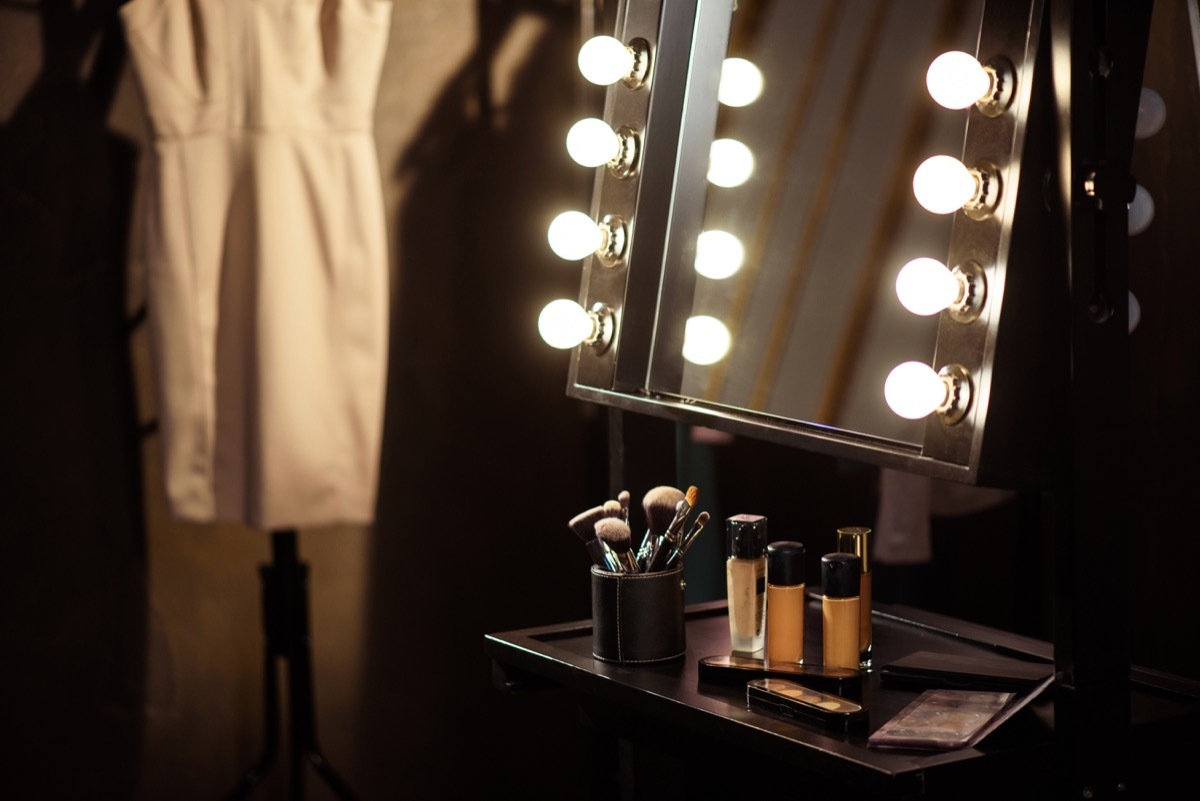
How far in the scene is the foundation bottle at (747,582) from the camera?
4.64 ft

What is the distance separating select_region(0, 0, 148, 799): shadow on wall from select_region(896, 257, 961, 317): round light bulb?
4.55 feet

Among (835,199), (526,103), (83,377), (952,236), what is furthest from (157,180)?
(952,236)

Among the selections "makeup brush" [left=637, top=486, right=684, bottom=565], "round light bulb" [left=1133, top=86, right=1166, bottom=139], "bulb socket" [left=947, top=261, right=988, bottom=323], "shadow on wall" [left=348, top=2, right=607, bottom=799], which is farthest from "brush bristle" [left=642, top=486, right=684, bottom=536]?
"shadow on wall" [left=348, top=2, right=607, bottom=799]

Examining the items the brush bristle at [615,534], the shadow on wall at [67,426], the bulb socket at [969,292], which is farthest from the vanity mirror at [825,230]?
the shadow on wall at [67,426]

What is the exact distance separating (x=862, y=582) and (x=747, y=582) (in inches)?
4.9

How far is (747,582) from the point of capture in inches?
55.7

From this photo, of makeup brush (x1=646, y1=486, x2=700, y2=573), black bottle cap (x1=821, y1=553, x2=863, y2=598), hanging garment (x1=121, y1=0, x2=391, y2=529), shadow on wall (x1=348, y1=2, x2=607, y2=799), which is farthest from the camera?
shadow on wall (x1=348, y1=2, x2=607, y2=799)

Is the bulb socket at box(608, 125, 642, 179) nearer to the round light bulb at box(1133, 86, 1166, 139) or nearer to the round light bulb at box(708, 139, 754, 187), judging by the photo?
the round light bulb at box(708, 139, 754, 187)

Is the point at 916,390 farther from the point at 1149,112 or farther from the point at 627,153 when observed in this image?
the point at 627,153

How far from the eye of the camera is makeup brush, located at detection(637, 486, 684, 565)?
56.3 inches

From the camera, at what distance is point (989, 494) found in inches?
69.3

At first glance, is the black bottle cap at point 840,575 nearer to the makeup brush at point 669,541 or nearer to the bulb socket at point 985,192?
the makeup brush at point 669,541

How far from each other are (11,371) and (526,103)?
1001 millimetres

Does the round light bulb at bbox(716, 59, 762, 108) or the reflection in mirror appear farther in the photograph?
the round light bulb at bbox(716, 59, 762, 108)
